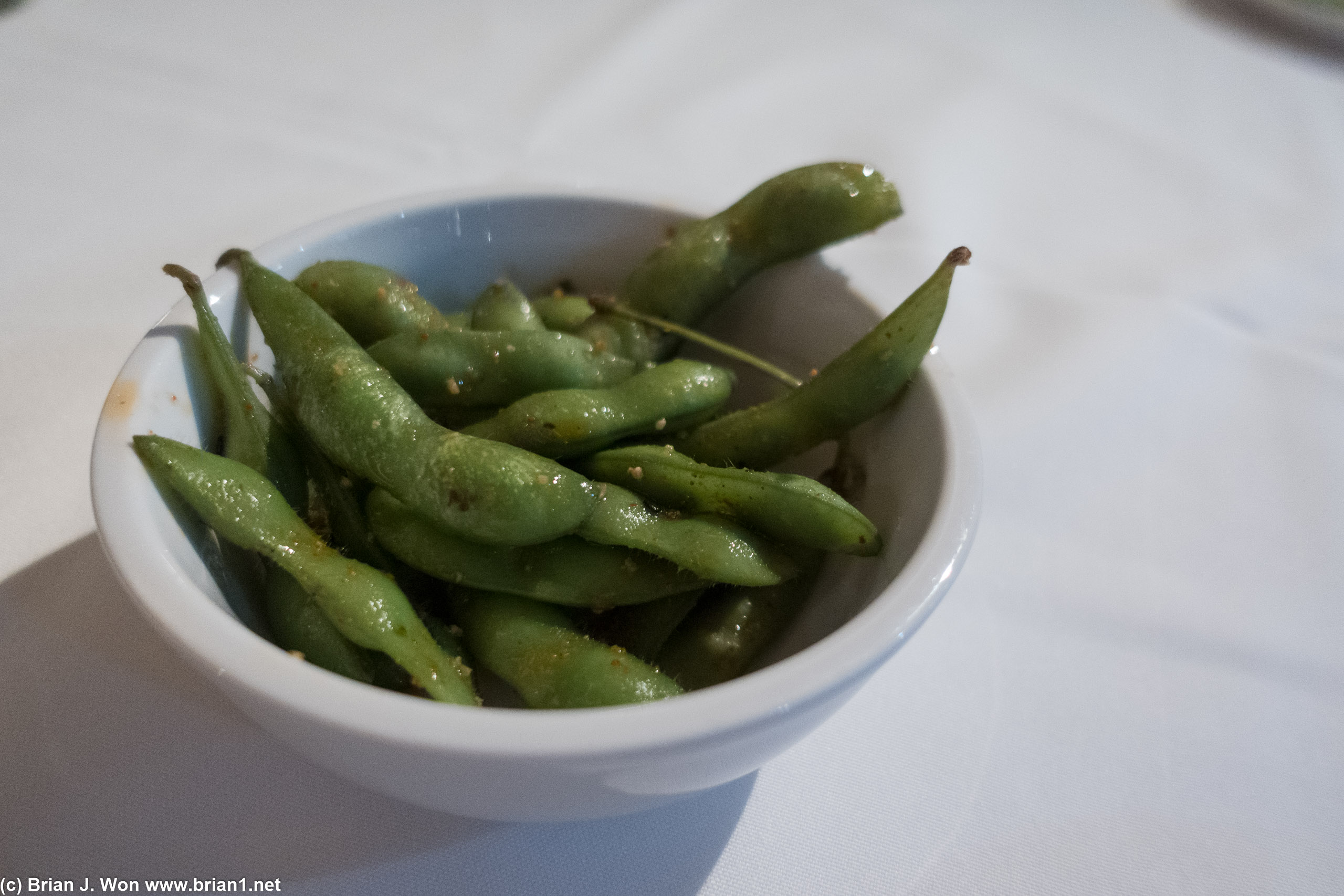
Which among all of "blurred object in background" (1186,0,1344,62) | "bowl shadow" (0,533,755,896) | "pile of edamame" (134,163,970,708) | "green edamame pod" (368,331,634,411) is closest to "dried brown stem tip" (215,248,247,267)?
"pile of edamame" (134,163,970,708)

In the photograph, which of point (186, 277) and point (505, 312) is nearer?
point (186, 277)

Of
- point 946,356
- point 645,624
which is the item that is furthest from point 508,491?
point 946,356

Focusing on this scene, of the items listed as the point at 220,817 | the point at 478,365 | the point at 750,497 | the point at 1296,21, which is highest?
the point at 1296,21

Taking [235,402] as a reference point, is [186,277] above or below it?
above

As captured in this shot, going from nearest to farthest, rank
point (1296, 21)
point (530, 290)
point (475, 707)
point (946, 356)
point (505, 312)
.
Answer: point (475, 707), point (505, 312), point (530, 290), point (946, 356), point (1296, 21)

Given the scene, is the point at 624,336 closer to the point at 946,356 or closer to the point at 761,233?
the point at 761,233

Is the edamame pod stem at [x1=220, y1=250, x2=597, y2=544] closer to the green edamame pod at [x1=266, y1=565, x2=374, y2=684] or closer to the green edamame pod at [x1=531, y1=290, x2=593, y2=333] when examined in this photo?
the green edamame pod at [x1=266, y1=565, x2=374, y2=684]

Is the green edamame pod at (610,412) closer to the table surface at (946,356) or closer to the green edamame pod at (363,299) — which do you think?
the green edamame pod at (363,299)
